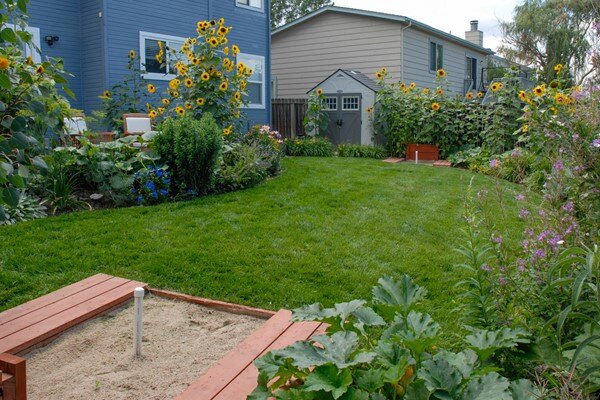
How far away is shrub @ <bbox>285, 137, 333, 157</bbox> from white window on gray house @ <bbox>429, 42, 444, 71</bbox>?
21.9 feet

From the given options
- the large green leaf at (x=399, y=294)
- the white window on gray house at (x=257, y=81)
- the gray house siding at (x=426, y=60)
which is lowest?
the large green leaf at (x=399, y=294)

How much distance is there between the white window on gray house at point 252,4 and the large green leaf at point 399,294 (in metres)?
11.8

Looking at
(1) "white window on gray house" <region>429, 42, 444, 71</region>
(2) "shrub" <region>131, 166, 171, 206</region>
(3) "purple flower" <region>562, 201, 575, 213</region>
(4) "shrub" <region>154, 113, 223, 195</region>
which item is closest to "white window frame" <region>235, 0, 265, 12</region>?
(1) "white window on gray house" <region>429, 42, 444, 71</region>

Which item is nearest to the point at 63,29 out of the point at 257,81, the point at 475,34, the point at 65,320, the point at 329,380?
the point at 257,81

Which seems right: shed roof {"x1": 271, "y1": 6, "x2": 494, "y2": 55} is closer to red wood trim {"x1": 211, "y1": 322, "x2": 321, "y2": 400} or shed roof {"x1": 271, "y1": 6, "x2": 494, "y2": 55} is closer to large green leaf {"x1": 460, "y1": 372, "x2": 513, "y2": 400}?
red wood trim {"x1": 211, "y1": 322, "x2": 321, "y2": 400}

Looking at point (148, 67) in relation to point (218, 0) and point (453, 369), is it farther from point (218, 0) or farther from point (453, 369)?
point (453, 369)

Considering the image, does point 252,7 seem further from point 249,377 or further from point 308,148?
point 249,377

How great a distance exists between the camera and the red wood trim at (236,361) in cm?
232

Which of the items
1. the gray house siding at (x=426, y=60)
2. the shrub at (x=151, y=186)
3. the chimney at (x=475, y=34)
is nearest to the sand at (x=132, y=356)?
the shrub at (x=151, y=186)

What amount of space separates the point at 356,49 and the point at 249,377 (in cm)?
1488

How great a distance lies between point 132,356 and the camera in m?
2.77

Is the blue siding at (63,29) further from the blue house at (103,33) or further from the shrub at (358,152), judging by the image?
the shrub at (358,152)

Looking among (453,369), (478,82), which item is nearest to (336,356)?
(453,369)

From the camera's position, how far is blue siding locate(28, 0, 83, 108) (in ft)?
32.1
